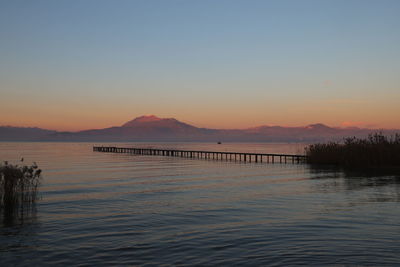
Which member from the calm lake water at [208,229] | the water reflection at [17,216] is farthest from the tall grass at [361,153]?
the water reflection at [17,216]

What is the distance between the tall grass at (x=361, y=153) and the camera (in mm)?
35594

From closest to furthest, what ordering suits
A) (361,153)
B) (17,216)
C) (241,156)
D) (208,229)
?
(208,229) → (17,216) → (361,153) → (241,156)

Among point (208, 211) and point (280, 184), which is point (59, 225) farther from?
point (280, 184)

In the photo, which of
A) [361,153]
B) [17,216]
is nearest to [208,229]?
[17,216]

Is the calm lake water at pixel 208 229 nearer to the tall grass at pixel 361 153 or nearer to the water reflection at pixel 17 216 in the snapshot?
the water reflection at pixel 17 216

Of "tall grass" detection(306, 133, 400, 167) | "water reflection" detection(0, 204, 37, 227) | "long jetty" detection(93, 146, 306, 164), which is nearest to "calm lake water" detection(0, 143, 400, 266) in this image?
"water reflection" detection(0, 204, 37, 227)

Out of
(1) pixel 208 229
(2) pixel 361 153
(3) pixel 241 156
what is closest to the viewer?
(1) pixel 208 229

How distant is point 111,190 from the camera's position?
21391 mm

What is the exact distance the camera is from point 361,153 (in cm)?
3769

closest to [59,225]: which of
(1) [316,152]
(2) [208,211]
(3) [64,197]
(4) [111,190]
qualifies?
(2) [208,211]

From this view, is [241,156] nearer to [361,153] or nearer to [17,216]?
[361,153]

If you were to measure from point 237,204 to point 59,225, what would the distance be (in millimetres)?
7290

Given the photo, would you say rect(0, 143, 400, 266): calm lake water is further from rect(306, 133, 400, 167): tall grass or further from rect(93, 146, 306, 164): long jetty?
rect(93, 146, 306, 164): long jetty

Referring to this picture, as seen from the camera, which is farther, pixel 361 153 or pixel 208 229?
pixel 361 153
